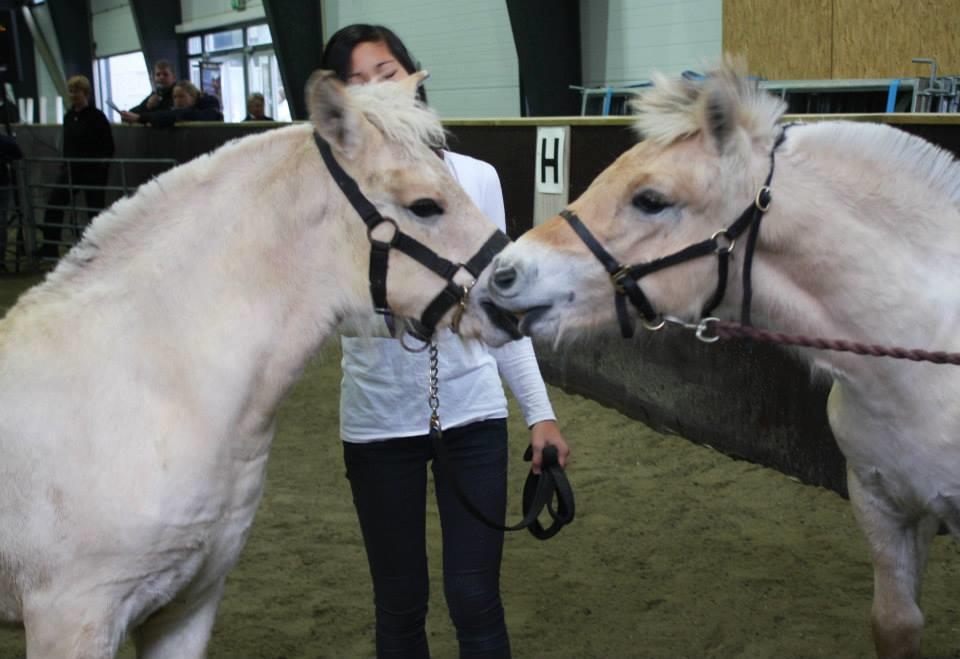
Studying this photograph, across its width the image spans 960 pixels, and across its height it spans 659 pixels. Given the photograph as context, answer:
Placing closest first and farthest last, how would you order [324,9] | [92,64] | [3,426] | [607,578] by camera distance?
1. [3,426]
2. [607,578]
3. [324,9]
4. [92,64]

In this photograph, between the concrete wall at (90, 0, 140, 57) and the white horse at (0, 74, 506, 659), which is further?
the concrete wall at (90, 0, 140, 57)

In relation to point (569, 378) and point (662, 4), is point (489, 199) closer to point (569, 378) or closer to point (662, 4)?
point (569, 378)

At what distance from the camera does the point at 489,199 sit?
2.12 metres

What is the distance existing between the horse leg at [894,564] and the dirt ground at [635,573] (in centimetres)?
62

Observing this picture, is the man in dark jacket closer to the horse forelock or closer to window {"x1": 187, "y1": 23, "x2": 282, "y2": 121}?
window {"x1": 187, "y1": 23, "x2": 282, "y2": 121}

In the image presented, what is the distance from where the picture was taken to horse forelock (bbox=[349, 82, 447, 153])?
1817 mm

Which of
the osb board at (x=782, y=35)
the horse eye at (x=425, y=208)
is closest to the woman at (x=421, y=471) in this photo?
the horse eye at (x=425, y=208)

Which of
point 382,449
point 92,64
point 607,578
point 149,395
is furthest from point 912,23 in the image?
point 92,64

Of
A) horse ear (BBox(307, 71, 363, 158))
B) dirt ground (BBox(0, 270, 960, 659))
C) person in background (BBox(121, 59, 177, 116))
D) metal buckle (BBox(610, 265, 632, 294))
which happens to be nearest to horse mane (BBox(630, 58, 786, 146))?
metal buckle (BBox(610, 265, 632, 294))

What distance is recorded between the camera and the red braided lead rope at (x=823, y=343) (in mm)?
1790

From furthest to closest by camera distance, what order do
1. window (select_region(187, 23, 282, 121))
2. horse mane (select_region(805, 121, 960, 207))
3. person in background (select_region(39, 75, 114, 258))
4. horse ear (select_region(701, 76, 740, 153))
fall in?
window (select_region(187, 23, 282, 121)) < person in background (select_region(39, 75, 114, 258)) < horse mane (select_region(805, 121, 960, 207)) < horse ear (select_region(701, 76, 740, 153))

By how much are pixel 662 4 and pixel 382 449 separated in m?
7.02

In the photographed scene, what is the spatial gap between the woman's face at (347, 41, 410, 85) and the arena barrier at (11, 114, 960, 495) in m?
1.21

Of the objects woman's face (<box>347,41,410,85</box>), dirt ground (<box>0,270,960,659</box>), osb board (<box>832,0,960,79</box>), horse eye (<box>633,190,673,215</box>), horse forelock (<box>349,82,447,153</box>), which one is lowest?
dirt ground (<box>0,270,960,659</box>)
